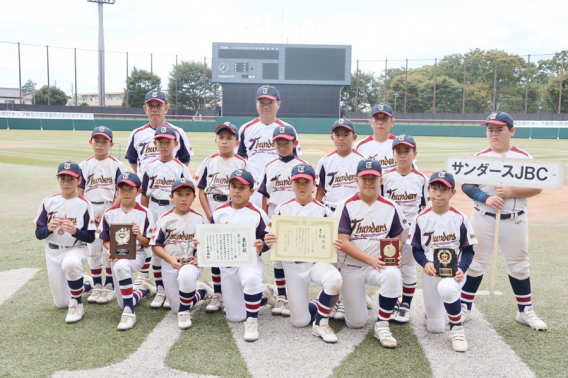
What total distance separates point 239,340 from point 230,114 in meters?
39.3

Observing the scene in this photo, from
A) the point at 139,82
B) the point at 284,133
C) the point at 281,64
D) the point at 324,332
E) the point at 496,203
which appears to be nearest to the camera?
the point at 324,332

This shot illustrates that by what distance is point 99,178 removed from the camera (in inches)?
208

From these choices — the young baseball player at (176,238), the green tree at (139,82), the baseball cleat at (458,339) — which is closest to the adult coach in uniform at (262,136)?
the young baseball player at (176,238)

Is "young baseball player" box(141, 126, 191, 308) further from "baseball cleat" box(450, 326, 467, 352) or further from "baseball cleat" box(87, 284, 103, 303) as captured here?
"baseball cleat" box(450, 326, 467, 352)

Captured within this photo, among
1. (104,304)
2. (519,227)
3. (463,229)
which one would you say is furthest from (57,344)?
(519,227)

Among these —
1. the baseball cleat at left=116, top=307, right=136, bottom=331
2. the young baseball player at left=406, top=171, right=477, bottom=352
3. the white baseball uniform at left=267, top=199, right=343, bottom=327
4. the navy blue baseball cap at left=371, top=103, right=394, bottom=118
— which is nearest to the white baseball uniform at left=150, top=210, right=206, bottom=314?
the baseball cleat at left=116, top=307, right=136, bottom=331

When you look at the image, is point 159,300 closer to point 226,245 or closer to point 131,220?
point 131,220

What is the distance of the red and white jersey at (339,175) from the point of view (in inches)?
187

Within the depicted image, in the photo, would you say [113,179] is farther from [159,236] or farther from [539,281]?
[539,281]

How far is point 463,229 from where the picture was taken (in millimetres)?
4020

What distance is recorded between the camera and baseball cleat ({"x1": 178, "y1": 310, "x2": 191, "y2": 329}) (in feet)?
13.4

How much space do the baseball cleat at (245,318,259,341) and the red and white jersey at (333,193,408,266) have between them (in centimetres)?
98

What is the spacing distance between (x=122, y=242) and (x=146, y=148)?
1458 mm

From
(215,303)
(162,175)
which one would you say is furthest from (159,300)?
(162,175)
